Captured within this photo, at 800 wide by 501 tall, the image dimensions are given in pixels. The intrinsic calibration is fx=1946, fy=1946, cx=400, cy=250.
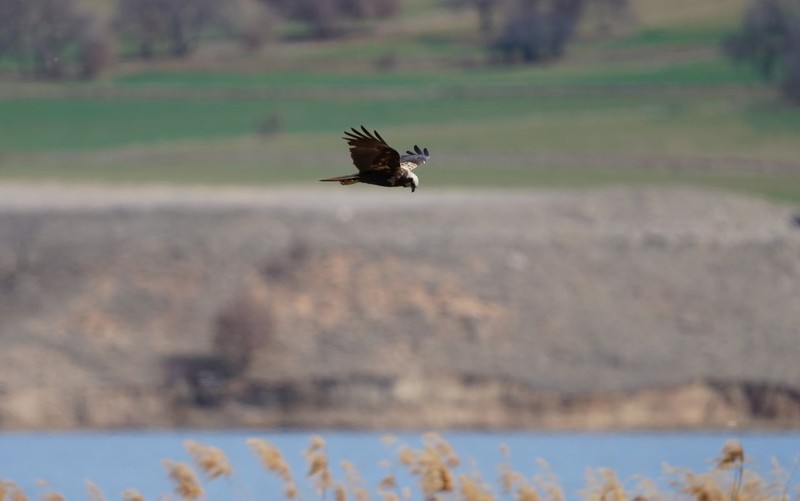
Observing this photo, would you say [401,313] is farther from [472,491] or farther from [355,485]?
[472,491]

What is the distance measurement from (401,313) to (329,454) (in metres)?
6.29

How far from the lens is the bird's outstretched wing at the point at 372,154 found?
436 inches

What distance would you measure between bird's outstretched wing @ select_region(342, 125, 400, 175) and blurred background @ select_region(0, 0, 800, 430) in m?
19.7

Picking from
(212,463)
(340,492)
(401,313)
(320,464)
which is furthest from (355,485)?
(401,313)

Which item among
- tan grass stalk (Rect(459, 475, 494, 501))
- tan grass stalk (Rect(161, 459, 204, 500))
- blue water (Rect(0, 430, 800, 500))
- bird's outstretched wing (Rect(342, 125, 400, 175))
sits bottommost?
blue water (Rect(0, 430, 800, 500))

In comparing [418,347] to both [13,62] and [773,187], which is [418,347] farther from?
[13,62]

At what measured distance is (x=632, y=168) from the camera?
49.7 metres

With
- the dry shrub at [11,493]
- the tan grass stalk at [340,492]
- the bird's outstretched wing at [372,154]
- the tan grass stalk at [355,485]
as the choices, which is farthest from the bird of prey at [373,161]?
the dry shrub at [11,493]

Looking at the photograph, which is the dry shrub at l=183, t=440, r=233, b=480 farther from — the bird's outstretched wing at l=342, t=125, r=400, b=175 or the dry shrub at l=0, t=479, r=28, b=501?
the bird's outstretched wing at l=342, t=125, r=400, b=175

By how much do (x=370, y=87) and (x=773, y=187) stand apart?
65.4 ft

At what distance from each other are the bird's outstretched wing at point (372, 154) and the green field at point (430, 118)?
3294 centimetres

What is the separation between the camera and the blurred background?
31.3 metres

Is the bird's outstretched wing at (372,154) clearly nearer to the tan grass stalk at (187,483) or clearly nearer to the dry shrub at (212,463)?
the dry shrub at (212,463)

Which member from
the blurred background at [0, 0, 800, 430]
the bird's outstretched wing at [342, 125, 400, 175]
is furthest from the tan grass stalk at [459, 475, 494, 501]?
the blurred background at [0, 0, 800, 430]
